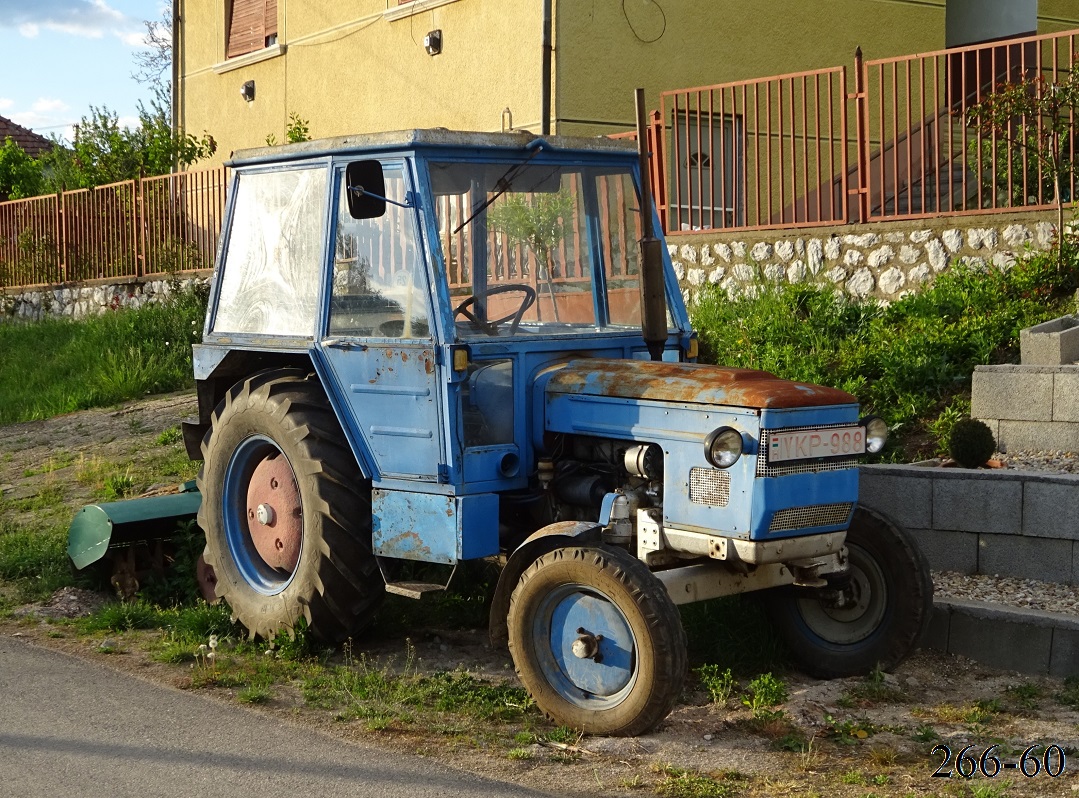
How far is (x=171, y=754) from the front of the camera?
479 cm

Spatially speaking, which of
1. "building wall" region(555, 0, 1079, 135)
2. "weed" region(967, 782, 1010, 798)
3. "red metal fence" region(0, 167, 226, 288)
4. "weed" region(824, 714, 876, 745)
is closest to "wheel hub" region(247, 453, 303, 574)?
"weed" region(824, 714, 876, 745)

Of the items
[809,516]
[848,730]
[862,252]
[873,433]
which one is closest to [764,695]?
[848,730]

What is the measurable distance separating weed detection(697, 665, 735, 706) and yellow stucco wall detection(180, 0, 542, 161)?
9.32 meters

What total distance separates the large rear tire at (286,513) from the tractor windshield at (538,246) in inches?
34.7

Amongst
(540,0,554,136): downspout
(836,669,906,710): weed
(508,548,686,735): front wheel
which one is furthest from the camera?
(540,0,554,136): downspout

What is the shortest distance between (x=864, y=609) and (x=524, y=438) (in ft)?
5.41

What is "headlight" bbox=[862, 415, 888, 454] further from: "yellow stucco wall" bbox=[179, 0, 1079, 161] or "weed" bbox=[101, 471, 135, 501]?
"yellow stucco wall" bbox=[179, 0, 1079, 161]

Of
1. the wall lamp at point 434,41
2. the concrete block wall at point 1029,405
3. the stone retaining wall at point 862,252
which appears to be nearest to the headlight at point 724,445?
the concrete block wall at point 1029,405

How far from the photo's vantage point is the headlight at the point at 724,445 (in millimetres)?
5039

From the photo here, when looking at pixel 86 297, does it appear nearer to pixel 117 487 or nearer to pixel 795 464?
pixel 117 487

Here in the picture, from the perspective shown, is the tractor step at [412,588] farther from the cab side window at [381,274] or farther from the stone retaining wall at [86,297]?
the stone retaining wall at [86,297]

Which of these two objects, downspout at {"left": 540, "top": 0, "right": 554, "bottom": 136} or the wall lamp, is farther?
the wall lamp

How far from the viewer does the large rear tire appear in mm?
5887
